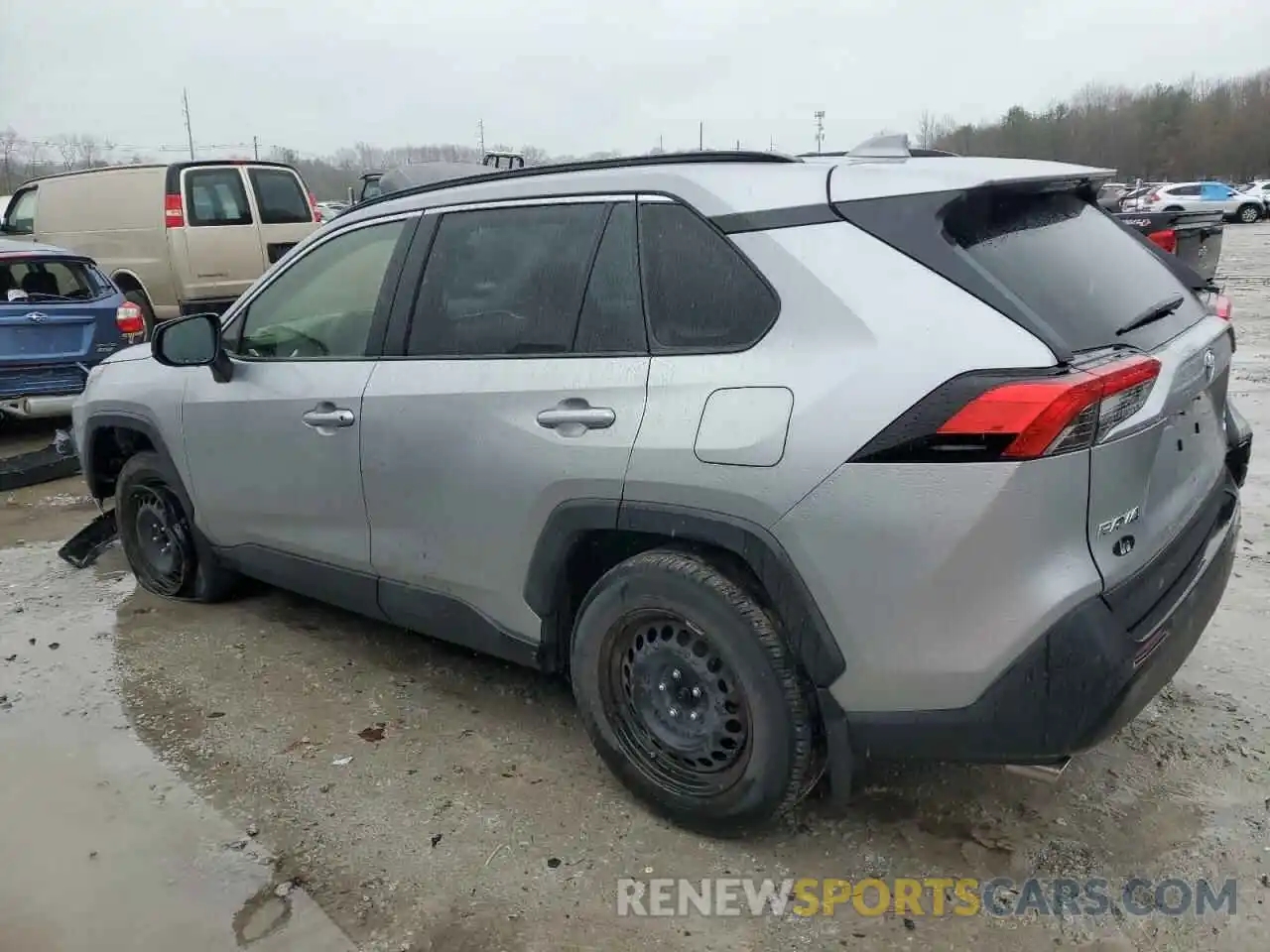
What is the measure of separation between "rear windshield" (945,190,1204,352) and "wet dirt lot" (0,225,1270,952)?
4.05 ft

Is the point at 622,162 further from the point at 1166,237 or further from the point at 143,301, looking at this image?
the point at 143,301

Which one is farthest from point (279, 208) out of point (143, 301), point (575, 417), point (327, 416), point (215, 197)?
point (575, 417)

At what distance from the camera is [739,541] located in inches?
94.0

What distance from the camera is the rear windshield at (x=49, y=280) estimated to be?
7.63 metres

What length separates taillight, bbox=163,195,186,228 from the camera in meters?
10.9

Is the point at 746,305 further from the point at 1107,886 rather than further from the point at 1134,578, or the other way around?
the point at 1107,886

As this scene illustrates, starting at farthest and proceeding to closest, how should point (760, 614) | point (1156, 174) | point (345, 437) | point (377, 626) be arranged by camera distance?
point (1156, 174)
point (377, 626)
point (345, 437)
point (760, 614)

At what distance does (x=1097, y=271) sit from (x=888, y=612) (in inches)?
42.5

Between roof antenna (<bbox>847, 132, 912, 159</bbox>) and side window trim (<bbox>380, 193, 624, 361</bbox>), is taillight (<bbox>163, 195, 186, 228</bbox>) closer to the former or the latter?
side window trim (<bbox>380, 193, 624, 361</bbox>)

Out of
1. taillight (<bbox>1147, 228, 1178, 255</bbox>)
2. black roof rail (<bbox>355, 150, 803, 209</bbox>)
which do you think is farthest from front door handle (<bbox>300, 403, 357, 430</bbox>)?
taillight (<bbox>1147, 228, 1178, 255</bbox>)

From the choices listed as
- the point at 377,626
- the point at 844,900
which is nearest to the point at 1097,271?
the point at 844,900

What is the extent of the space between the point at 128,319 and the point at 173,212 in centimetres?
352

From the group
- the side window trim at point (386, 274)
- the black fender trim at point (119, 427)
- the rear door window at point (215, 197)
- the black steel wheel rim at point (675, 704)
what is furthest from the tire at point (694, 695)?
the rear door window at point (215, 197)

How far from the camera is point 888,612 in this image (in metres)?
2.21
